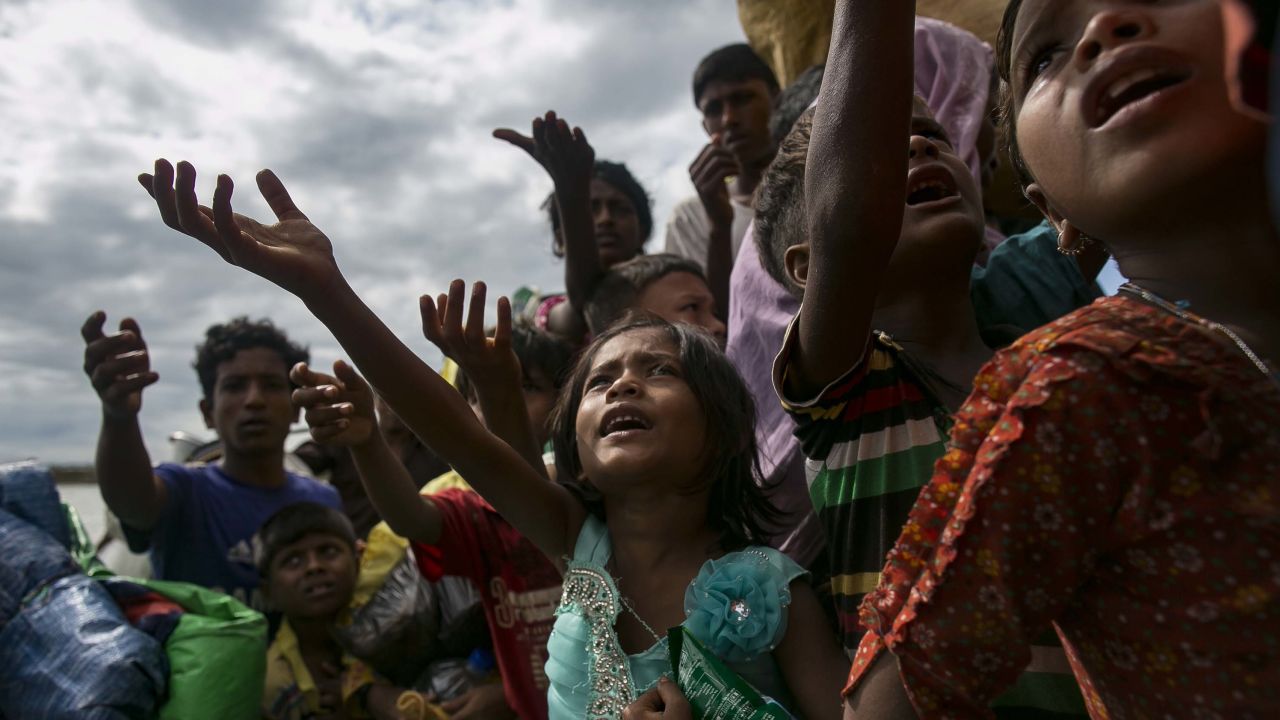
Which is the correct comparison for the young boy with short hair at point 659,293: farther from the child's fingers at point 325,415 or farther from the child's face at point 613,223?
the child's fingers at point 325,415

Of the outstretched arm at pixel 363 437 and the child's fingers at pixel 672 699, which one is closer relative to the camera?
the child's fingers at pixel 672 699

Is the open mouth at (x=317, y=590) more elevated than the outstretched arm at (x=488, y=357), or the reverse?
the outstretched arm at (x=488, y=357)

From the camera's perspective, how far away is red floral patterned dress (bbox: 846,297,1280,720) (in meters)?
0.61

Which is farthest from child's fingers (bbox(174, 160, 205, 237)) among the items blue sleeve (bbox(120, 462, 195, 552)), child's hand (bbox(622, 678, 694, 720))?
blue sleeve (bbox(120, 462, 195, 552))

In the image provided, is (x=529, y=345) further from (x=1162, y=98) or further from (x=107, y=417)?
(x=1162, y=98)

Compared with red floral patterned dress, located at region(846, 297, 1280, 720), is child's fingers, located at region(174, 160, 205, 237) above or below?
above

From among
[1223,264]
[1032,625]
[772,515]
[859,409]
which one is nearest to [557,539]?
[772,515]

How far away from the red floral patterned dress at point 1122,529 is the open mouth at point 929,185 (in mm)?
750

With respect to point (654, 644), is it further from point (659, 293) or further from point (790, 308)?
point (659, 293)

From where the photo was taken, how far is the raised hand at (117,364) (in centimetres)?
253

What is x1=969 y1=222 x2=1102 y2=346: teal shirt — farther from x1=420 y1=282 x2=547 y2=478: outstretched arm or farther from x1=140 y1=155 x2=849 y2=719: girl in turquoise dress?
x1=420 y1=282 x2=547 y2=478: outstretched arm

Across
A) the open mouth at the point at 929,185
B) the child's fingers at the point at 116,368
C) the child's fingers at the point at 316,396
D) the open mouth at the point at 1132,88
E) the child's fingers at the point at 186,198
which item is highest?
the child's fingers at the point at 186,198

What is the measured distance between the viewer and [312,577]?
2734 mm

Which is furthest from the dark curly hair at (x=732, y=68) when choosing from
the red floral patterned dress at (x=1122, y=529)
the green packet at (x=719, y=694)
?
the red floral patterned dress at (x=1122, y=529)
